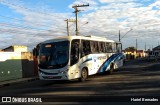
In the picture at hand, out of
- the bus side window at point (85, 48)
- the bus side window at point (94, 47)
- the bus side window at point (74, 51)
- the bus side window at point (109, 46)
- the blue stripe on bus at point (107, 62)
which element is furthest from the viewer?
the bus side window at point (109, 46)

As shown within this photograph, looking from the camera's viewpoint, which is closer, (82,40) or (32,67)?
(82,40)

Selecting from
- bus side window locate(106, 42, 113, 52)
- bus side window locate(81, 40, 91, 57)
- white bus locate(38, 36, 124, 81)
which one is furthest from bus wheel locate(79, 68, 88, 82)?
bus side window locate(106, 42, 113, 52)

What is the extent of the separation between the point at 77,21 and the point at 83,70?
29.0 meters

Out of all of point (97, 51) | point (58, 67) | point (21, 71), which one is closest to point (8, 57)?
point (21, 71)

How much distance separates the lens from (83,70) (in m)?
23.2

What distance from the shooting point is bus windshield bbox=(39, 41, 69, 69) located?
70.3ft

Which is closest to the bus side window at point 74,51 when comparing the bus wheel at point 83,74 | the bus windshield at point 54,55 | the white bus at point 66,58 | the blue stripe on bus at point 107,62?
the white bus at point 66,58

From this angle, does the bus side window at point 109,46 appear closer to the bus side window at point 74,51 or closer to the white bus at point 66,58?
the white bus at point 66,58

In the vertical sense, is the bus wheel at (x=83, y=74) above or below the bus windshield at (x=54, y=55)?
below

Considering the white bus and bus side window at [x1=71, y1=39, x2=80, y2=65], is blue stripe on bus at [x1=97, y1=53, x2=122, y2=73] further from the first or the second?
bus side window at [x1=71, y1=39, x2=80, y2=65]

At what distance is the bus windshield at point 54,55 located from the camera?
21.4 meters

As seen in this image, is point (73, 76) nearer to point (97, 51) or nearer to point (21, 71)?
point (97, 51)

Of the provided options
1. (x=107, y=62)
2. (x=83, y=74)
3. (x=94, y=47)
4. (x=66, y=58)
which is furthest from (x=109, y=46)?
(x=66, y=58)

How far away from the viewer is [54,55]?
851 inches
